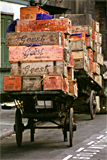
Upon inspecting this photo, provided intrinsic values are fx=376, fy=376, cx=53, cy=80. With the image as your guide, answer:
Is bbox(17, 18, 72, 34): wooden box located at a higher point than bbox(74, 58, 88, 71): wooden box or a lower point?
higher

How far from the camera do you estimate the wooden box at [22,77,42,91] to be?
328 inches

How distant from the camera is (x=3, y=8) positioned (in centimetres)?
1778

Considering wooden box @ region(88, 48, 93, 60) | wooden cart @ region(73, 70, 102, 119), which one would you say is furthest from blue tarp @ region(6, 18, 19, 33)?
wooden box @ region(88, 48, 93, 60)

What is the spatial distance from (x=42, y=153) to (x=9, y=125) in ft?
15.3

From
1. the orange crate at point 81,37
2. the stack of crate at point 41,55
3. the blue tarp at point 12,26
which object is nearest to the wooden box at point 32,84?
the stack of crate at point 41,55

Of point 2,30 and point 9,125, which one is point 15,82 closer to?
point 9,125

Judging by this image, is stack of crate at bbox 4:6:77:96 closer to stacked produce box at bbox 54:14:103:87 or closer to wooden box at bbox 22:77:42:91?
wooden box at bbox 22:77:42:91

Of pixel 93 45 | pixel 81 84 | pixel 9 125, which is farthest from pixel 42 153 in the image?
pixel 93 45

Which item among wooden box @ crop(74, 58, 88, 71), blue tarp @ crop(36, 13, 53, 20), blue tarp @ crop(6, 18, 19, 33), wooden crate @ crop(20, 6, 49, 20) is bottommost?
wooden box @ crop(74, 58, 88, 71)

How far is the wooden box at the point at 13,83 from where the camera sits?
8.36m

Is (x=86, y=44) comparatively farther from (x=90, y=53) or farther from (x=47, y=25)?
(x=47, y=25)

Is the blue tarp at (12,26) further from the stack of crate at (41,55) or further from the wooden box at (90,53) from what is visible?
the wooden box at (90,53)

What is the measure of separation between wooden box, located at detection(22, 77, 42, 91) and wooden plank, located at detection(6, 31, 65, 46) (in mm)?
914

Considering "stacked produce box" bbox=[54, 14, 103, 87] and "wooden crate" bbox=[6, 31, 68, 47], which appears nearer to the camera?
"wooden crate" bbox=[6, 31, 68, 47]
